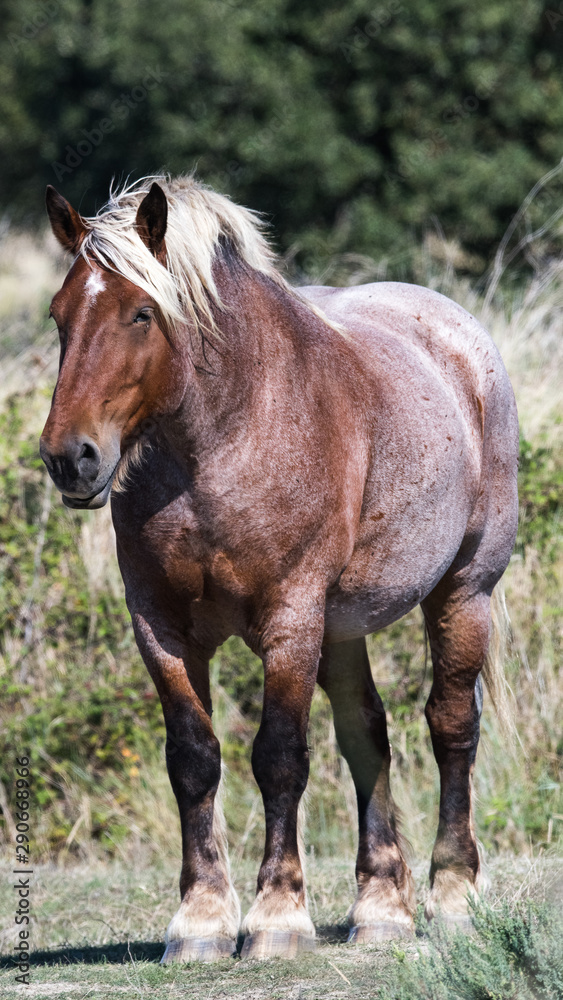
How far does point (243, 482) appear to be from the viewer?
334 centimetres

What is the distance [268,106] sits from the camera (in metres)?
14.5

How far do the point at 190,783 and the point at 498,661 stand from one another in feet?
5.85

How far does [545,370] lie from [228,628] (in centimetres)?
505

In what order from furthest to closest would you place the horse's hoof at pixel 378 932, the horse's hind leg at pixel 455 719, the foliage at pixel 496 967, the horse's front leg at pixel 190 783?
the horse's hind leg at pixel 455 719, the horse's hoof at pixel 378 932, the horse's front leg at pixel 190 783, the foliage at pixel 496 967

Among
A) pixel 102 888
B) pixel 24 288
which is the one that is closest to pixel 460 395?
pixel 102 888

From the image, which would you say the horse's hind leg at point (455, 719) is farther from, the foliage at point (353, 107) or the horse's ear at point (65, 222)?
the foliage at point (353, 107)

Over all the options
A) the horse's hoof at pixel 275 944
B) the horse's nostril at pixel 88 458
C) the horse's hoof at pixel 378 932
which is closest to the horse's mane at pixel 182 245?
the horse's nostril at pixel 88 458

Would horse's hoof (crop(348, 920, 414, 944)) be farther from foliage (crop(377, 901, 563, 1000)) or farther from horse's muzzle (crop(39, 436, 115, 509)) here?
horse's muzzle (crop(39, 436, 115, 509))

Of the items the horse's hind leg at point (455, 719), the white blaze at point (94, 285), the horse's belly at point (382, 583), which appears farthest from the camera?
the horse's hind leg at point (455, 719)

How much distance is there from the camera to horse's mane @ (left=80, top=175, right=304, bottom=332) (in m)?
3.08

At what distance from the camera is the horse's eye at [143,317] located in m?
3.08

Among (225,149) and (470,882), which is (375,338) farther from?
(225,149)

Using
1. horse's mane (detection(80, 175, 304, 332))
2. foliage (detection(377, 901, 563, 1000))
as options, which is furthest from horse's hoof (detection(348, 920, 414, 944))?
horse's mane (detection(80, 175, 304, 332))

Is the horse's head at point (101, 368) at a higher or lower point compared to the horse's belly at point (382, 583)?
higher
